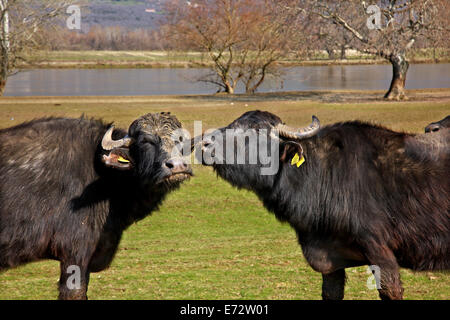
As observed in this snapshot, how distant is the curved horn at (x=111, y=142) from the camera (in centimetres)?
605

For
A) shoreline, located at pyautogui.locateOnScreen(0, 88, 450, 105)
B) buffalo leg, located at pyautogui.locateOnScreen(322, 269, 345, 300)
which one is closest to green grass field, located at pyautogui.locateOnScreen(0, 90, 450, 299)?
buffalo leg, located at pyautogui.locateOnScreen(322, 269, 345, 300)

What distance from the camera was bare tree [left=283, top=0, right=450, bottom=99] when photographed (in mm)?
32781

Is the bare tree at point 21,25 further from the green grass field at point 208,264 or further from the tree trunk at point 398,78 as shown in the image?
the green grass field at point 208,264

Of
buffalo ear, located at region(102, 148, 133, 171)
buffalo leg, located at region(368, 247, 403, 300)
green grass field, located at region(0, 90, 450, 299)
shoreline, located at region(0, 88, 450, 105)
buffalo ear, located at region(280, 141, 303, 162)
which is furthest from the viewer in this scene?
shoreline, located at region(0, 88, 450, 105)

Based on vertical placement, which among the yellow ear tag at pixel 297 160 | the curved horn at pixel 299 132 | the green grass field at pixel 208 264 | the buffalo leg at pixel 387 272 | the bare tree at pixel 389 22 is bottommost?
the green grass field at pixel 208 264

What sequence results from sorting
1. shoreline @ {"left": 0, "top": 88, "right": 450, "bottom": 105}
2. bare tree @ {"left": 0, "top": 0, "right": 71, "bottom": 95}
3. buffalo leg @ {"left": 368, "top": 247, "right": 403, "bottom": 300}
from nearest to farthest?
buffalo leg @ {"left": 368, "top": 247, "right": 403, "bottom": 300}
shoreline @ {"left": 0, "top": 88, "right": 450, "bottom": 105}
bare tree @ {"left": 0, "top": 0, "right": 71, "bottom": 95}

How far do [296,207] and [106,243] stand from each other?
6.63 feet

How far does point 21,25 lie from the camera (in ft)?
129

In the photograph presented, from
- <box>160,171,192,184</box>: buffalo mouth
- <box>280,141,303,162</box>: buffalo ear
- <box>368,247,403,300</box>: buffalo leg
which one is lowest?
<box>368,247,403,300</box>: buffalo leg

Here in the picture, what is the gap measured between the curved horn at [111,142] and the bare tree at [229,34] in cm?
3974

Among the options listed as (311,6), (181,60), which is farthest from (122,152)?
(181,60)

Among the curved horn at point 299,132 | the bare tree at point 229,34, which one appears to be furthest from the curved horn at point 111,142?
the bare tree at point 229,34

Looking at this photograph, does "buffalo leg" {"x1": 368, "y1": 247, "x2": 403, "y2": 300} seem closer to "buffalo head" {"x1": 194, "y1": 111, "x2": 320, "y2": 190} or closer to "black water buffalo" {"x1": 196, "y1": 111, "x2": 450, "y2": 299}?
"black water buffalo" {"x1": 196, "y1": 111, "x2": 450, "y2": 299}

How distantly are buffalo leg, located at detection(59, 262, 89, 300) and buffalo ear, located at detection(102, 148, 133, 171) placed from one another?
106cm
